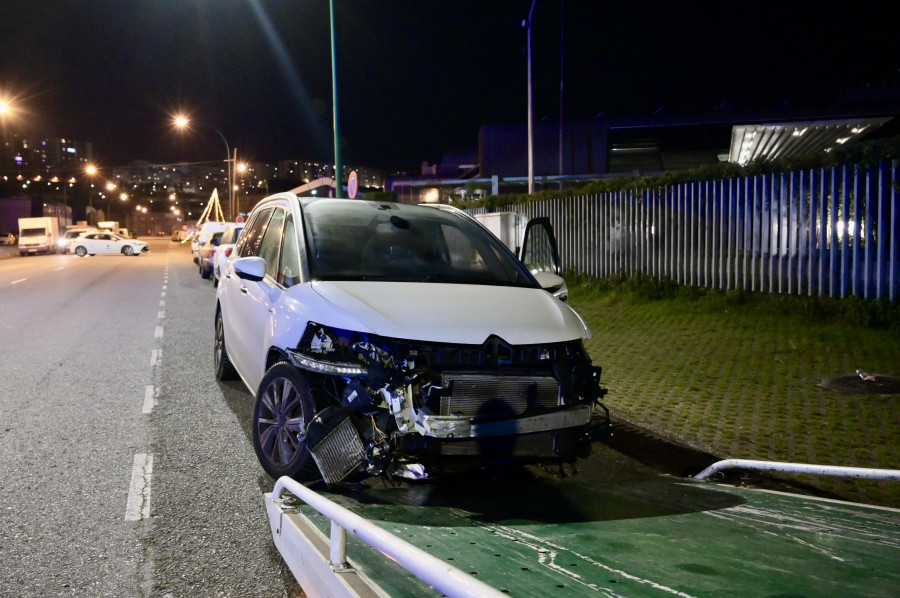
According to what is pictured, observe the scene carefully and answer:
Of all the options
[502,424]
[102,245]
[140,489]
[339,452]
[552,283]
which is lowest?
[140,489]

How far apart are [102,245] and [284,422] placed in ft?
162

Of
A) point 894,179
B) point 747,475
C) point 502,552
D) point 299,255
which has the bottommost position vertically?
point 747,475

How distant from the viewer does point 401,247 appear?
5570 millimetres

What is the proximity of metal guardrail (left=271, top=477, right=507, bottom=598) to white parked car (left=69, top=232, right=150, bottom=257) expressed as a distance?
49617 millimetres

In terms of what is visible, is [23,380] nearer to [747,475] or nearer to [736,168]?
[747,475]

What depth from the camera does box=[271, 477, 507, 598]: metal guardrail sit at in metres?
1.96

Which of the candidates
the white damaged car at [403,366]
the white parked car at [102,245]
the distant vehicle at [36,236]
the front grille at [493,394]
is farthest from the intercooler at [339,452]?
the distant vehicle at [36,236]

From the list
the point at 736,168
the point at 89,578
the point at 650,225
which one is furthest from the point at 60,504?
the point at 650,225

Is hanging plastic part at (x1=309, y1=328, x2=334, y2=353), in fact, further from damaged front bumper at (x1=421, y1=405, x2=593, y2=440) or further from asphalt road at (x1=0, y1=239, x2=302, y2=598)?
asphalt road at (x1=0, y1=239, x2=302, y2=598)

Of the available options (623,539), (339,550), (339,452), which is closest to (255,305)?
(339,452)

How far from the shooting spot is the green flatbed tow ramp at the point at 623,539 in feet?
9.41

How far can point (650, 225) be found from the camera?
15164 millimetres

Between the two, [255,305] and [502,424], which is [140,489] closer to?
[255,305]

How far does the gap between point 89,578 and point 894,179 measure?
10.1 metres
